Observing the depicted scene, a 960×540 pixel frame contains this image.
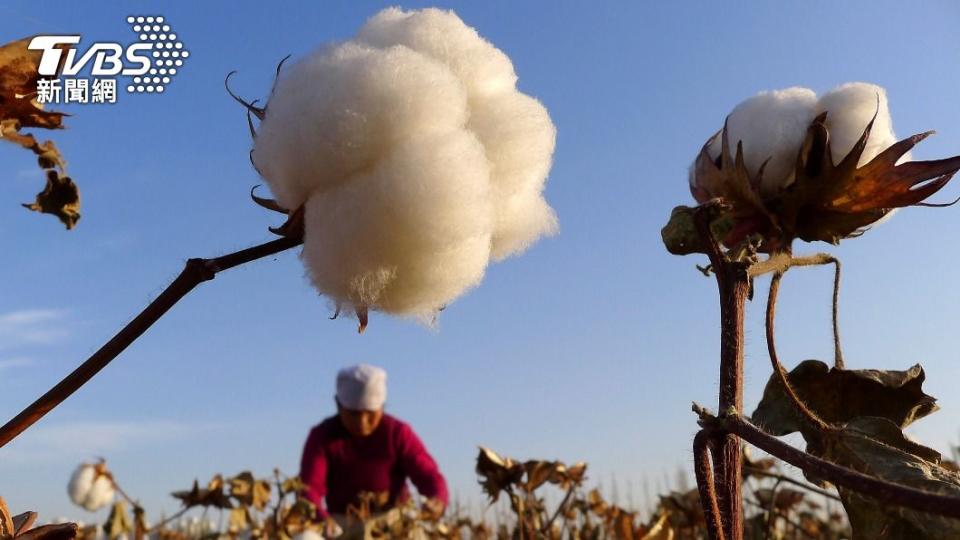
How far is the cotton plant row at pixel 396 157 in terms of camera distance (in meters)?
0.81

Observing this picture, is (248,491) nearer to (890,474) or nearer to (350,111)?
(350,111)

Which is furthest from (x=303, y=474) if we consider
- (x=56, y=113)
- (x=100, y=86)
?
(x=56, y=113)

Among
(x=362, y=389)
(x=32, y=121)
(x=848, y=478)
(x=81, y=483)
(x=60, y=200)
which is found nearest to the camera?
(x=848, y=478)

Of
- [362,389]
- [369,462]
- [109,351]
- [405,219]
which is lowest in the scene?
[109,351]

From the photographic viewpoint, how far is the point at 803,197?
3.09 ft

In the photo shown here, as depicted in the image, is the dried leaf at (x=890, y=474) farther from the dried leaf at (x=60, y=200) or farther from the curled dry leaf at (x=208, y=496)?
the curled dry leaf at (x=208, y=496)

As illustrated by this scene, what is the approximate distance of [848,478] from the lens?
0.64 metres

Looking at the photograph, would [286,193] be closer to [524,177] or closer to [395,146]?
[395,146]

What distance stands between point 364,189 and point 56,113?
1.45ft

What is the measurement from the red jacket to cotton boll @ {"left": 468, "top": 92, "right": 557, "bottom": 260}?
5.20 metres

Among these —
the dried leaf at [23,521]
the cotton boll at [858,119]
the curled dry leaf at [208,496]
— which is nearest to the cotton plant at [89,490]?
the curled dry leaf at [208,496]

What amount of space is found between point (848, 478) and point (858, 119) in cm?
49

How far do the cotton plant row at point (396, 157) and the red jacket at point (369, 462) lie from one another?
5255 millimetres

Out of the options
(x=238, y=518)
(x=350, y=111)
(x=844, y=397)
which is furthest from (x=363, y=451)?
(x=350, y=111)
